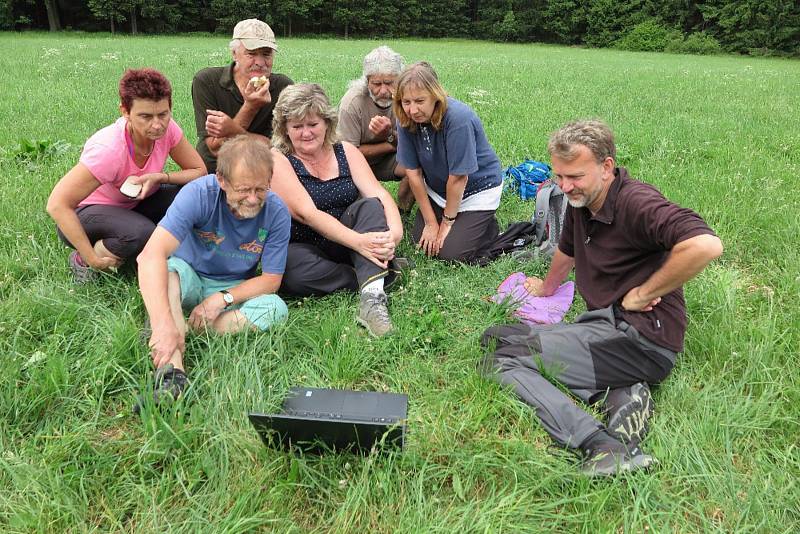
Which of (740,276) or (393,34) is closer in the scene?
(740,276)

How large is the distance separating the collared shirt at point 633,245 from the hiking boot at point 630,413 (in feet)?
0.89

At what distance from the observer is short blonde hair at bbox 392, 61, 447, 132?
3803 millimetres

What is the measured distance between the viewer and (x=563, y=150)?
2.59m

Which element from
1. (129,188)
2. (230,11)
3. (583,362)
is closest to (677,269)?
(583,362)

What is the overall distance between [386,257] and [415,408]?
1282 millimetres

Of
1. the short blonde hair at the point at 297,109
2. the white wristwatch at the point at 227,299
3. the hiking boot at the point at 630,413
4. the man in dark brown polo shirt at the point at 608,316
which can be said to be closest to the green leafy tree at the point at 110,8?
the short blonde hair at the point at 297,109

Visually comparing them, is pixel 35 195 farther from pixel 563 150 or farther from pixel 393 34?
pixel 393 34

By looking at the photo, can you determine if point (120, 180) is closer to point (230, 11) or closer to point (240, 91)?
point (240, 91)

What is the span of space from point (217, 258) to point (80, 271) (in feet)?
3.18

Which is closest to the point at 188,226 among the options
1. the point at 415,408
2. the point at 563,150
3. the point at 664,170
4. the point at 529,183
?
the point at 415,408

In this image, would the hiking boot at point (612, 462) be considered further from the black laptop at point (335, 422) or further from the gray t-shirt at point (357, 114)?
the gray t-shirt at point (357, 114)

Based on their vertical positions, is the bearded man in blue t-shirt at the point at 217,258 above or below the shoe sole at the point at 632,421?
above

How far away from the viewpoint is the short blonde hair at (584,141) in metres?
2.55

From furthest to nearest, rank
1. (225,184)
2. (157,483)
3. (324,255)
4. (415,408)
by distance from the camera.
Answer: (324,255) < (225,184) < (415,408) < (157,483)
